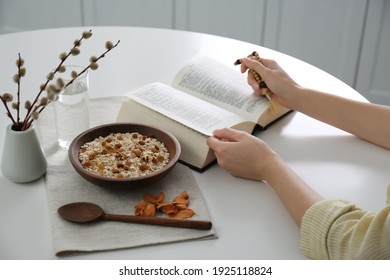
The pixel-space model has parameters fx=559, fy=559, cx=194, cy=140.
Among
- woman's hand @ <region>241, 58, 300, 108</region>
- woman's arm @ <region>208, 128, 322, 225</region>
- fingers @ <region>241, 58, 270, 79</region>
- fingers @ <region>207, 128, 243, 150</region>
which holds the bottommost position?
woman's arm @ <region>208, 128, 322, 225</region>

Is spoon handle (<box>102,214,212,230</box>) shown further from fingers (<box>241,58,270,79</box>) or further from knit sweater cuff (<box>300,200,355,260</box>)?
fingers (<box>241,58,270,79</box>)

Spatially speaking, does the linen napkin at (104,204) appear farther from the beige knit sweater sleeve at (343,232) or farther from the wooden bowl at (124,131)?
the beige knit sweater sleeve at (343,232)

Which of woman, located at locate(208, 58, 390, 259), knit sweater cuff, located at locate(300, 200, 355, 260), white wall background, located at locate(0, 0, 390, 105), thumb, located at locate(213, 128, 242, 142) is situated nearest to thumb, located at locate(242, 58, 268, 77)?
woman, located at locate(208, 58, 390, 259)

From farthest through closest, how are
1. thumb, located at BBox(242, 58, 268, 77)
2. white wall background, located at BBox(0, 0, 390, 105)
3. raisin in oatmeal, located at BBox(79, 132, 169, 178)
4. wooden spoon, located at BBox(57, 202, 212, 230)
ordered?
white wall background, located at BBox(0, 0, 390, 105) < thumb, located at BBox(242, 58, 268, 77) < raisin in oatmeal, located at BBox(79, 132, 169, 178) < wooden spoon, located at BBox(57, 202, 212, 230)

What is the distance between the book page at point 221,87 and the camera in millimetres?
1490

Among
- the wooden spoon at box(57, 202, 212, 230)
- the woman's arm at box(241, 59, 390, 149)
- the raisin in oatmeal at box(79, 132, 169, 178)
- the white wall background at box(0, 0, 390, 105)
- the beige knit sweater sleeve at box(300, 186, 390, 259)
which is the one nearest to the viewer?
the beige knit sweater sleeve at box(300, 186, 390, 259)

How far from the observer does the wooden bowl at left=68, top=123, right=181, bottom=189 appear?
1.13 metres

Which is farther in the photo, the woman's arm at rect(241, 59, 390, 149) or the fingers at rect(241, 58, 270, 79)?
the fingers at rect(241, 58, 270, 79)

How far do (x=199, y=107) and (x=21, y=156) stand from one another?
465mm

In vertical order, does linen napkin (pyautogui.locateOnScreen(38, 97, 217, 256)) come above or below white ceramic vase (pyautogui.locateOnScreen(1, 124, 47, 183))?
below

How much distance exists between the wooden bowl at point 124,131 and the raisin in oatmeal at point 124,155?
1 cm

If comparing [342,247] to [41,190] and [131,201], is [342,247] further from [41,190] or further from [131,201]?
[41,190]

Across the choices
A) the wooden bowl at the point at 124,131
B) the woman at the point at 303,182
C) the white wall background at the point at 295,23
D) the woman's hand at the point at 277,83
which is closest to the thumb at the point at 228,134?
the woman at the point at 303,182

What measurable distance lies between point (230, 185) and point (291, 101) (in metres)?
0.39
